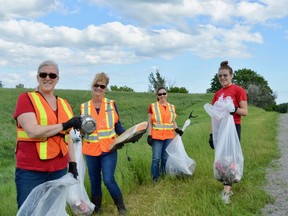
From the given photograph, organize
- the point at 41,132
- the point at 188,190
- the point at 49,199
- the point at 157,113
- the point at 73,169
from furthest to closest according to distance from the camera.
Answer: the point at 157,113 < the point at 188,190 < the point at 73,169 < the point at 49,199 < the point at 41,132

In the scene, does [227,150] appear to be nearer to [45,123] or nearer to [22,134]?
[45,123]

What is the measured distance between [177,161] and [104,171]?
188 centimetres

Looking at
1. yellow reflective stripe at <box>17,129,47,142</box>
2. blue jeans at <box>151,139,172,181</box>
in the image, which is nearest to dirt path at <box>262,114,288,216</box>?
blue jeans at <box>151,139,172,181</box>

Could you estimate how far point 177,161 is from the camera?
6.24m

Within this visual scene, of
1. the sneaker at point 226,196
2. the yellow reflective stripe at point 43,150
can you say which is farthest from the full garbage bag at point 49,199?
the sneaker at point 226,196

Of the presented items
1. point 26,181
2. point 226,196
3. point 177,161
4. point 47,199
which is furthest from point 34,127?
point 177,161

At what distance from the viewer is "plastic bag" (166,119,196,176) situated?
6199 mm

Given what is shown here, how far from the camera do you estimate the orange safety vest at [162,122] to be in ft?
21.1

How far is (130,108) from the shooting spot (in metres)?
34.8

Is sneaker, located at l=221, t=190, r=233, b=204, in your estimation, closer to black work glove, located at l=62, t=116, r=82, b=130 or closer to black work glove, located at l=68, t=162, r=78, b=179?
black work glove, located at l=68, t=162, r=78, b=179

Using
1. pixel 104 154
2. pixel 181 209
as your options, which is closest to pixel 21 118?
pixel 104 154

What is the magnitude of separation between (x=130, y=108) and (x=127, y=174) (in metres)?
28.9

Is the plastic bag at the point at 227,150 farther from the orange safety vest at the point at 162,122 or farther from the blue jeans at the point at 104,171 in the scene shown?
the orange safety vest at the point at 162,122

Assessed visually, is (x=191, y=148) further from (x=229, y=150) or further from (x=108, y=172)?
(x=108, y=172)
